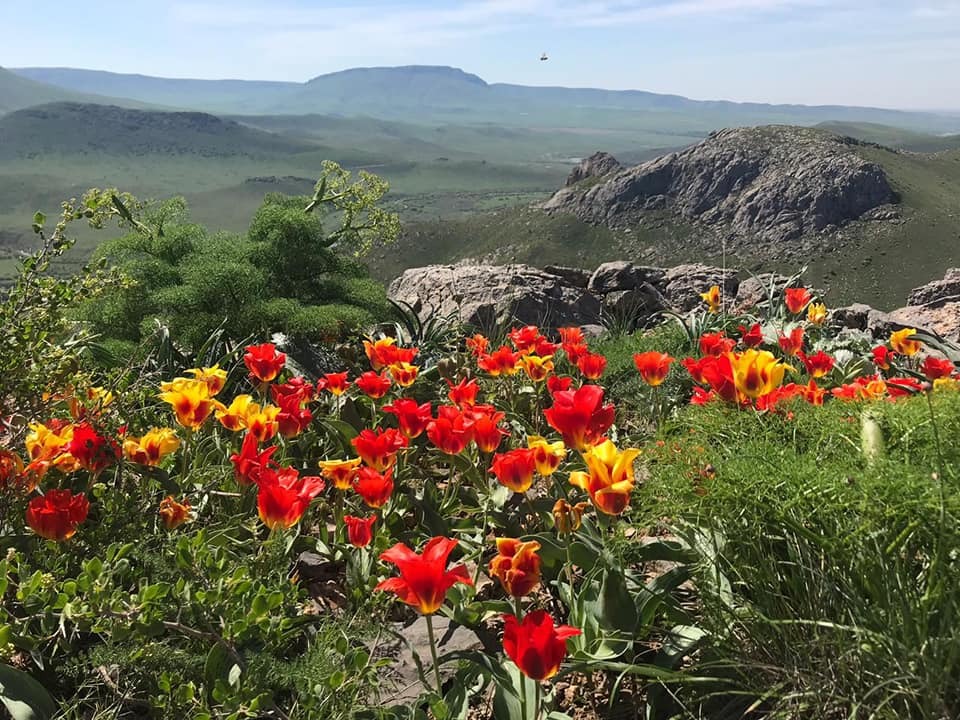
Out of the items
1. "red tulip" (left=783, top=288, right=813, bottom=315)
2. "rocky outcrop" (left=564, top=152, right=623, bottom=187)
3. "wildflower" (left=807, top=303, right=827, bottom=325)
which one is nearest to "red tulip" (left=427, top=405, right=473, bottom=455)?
"red tulip" (left=783, top=288, right=813, bottom=315)

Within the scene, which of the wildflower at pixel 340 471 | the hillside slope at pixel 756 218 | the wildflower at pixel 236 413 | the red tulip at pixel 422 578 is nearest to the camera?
the red tulip at pixel 422 578

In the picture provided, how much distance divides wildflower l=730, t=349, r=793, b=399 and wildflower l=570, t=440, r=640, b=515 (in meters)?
0.59

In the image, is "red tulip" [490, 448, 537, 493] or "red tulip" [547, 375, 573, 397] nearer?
"red tulip" [490, 448, 537, 493]

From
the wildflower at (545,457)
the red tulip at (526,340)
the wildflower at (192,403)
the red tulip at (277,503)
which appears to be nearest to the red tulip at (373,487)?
the red tulip at (277,503)

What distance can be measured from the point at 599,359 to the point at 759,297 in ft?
18.1

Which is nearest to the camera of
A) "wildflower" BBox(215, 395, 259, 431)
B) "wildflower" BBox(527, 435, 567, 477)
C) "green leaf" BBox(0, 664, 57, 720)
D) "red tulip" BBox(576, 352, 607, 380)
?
"green leaf" BBox(0, 664, 57, 720)

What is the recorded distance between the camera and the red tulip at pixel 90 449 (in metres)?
2.50

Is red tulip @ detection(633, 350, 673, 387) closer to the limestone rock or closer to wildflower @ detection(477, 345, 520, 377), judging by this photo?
wildflower @ detection(477, 345, 520, 377)

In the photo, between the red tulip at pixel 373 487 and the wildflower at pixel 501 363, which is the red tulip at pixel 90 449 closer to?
the red tulip at pixel 373 487

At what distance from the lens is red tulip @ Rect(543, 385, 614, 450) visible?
8.20 ft

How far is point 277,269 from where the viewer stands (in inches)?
229

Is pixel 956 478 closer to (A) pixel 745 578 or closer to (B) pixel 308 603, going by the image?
(A) pixel 745 578

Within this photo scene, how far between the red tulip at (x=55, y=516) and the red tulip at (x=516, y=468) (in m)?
1.28

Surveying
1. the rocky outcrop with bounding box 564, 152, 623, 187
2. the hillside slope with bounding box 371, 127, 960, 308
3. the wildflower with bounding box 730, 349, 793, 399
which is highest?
the rocky outcrop with bounding box 564, 152, 623, 187
